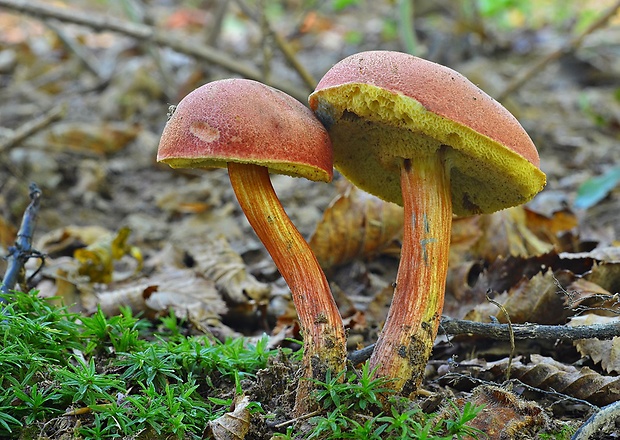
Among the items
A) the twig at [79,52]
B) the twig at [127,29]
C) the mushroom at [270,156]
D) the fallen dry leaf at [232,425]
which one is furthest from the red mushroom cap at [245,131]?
the twig at [79,52]

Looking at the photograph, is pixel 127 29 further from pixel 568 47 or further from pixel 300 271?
pixel 568 47

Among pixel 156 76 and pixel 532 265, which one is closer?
pixel 532 265

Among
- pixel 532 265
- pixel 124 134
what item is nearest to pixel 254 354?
pixel 532 265

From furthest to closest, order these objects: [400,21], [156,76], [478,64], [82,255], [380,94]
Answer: [156,76] → [478,64] → [400,21] → [82,255] → [380,94]

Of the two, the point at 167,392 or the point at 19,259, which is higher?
the point at 19,259

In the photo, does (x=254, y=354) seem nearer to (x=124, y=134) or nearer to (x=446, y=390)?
(x=446, y=390)

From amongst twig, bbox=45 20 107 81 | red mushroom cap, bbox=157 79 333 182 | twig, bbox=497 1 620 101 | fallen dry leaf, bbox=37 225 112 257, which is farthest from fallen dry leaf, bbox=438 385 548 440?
twig, bbox=45 20 107 81

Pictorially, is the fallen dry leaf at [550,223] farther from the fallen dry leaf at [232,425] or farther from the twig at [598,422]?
the fallen dry leaf at [232,425]
